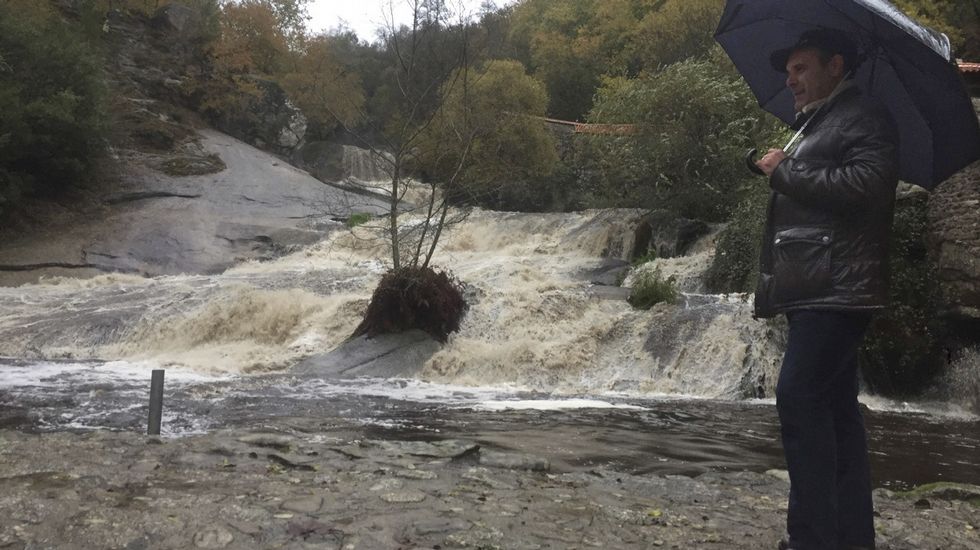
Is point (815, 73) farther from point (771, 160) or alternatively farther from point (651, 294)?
point (651, 294)

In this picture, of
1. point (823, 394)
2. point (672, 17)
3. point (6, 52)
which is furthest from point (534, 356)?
point (672, 17)

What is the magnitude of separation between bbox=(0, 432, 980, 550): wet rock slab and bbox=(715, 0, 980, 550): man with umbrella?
50 centimetres

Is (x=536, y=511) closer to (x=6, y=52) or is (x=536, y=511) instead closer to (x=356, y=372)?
(x=356, y=372)

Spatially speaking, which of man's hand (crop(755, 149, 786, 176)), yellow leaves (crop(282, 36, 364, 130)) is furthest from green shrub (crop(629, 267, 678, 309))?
yellow leaves (crop(282, 36, 364, 130))

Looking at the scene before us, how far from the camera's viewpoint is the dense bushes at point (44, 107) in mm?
19469

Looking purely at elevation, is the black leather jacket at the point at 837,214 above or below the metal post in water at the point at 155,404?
above

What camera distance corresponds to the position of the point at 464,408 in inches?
326

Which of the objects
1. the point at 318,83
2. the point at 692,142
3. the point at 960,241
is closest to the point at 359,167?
the point at 318,83

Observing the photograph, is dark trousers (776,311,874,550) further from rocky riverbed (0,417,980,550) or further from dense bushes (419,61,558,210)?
dense bushes (419,61,558,210)

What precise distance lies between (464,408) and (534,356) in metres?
2.88

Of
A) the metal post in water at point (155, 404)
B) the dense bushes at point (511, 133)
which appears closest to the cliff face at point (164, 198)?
the dense bushes at point (511, 133)

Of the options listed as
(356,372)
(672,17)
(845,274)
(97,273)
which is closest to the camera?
(845,274)

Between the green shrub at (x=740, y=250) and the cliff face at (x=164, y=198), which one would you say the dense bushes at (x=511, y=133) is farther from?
the green shrub at (x=740, y=250)

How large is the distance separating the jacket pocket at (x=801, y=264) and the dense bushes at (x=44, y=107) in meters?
20.3
